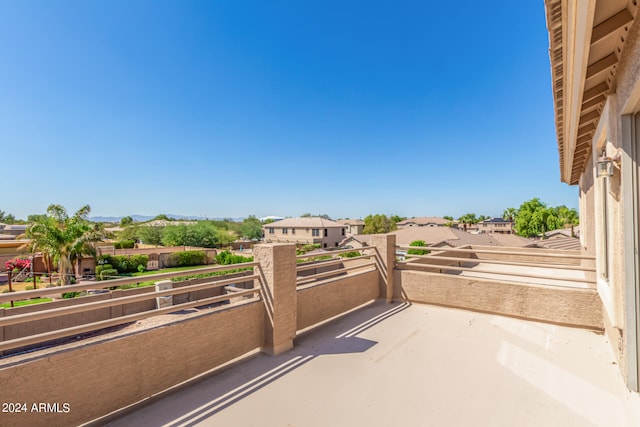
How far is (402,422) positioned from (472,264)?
27.3 feet

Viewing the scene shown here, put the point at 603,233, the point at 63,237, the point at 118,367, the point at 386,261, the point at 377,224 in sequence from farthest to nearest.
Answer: the point at 377,224
the point at 63,237
the point at 386,261
the point at 603,233
the point at 118,367

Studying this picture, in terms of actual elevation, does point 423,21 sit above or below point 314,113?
below

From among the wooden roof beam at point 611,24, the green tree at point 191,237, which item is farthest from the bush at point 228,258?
the wooden roof beam at point 611,24

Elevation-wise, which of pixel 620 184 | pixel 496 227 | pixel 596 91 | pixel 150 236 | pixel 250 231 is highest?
pixel 596 91

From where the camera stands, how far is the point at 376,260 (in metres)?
5.64

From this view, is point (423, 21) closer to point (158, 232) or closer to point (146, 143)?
point (146, 143)

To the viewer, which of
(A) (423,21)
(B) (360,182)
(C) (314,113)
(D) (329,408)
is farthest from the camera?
(B) (360,182)

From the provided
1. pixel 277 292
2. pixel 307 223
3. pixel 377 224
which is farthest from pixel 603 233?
pixel 377 224

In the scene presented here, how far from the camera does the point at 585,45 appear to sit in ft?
6.14

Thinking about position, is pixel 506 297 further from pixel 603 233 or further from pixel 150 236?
pixel 150 236

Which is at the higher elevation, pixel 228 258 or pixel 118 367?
pixel 118 367

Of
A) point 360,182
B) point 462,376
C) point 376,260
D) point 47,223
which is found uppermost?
point 360,182

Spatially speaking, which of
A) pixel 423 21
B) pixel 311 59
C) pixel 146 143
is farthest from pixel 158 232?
pixel 423 21

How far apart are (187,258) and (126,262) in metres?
5.42
